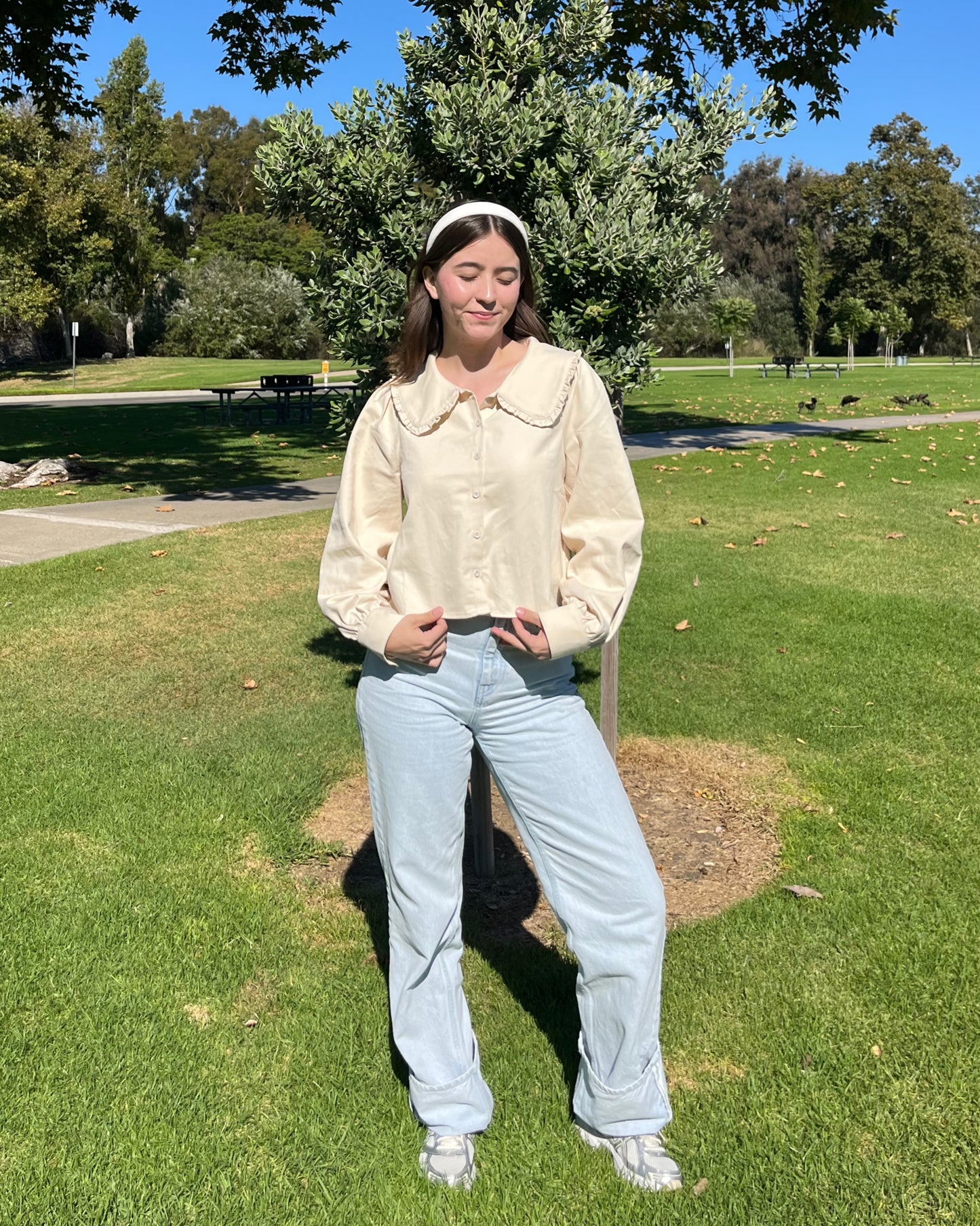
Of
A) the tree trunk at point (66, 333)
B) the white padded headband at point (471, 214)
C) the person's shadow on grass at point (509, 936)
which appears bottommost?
the person's shadow on grass at point (509, 936)

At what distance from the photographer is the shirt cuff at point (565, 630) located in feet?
7.36

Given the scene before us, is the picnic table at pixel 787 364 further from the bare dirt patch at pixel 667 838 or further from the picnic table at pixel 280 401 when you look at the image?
the bare dirt patch at pixel 667 838

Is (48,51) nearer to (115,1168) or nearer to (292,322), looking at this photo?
(115,1168)

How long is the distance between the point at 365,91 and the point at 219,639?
137 inches

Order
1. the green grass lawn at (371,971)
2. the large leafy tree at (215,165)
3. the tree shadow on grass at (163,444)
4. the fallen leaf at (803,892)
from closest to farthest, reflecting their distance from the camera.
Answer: the green grass lawn at (371,971) → the fallen leaf at (803,892) → the tree shadow on grass at (163,444) → the large leafy tree at (215,165)

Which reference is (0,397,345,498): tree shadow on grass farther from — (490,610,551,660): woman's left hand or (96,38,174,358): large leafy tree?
(96,38,174,358): large leafy tree

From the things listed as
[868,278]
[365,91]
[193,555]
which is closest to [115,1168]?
[365,91]

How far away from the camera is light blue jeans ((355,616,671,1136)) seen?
2312 millimetres

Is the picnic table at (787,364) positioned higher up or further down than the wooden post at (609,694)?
higher up

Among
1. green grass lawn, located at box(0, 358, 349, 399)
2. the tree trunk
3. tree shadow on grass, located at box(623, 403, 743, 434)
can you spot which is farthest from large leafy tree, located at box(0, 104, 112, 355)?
tree shadow on grass, located at box(623, 403, 743, 434)

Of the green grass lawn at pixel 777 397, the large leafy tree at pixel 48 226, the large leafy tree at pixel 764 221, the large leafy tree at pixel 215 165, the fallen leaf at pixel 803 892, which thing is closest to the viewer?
the fallen leaf at pixel 803 892

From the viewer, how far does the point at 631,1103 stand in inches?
96.1

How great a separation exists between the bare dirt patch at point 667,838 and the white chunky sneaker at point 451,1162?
112 centimetres

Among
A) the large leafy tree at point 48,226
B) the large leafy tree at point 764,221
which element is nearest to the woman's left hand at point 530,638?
the large leafy tree at point 48,226
